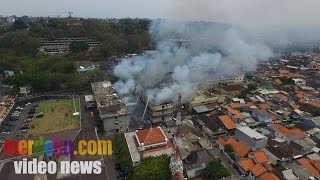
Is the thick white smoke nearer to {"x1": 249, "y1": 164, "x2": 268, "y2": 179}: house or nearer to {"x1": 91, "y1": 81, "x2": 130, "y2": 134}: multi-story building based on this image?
{"x1": 91, "y1": 81, "x2": 130, "y2": 134}: multi-story building

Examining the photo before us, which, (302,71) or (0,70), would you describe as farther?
(302,71)

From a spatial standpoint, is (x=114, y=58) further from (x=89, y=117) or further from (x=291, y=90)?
(x=291, y=90)

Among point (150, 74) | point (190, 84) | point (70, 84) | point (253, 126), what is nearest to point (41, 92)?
point (70, 84)

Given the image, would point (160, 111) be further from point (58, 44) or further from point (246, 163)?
point (58, 44)

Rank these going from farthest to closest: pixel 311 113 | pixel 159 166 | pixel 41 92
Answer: pixel 41 92 → pixel 311 113 → pixel 159 166

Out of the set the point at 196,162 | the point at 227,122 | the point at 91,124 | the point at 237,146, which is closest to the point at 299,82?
the point at 227,122

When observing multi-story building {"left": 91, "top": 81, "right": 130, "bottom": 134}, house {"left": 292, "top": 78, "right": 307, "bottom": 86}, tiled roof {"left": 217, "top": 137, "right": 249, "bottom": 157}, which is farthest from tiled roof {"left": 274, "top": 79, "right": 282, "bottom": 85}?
multi-story building {"left": 91, "top": 81, "right": 130, "bottom": 134}
